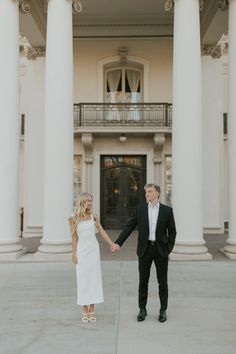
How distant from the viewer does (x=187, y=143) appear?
1096 cm

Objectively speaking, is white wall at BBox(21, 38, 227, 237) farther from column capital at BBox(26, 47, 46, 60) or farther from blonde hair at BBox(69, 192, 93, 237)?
blonde hair at BBox(69, 192, 93, 237)

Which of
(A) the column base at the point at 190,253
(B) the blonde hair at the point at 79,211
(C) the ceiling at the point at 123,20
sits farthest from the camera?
(C) the ceiling at the point at 123,20

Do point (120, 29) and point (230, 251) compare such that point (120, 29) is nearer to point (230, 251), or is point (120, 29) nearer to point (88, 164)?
point (88, 164)

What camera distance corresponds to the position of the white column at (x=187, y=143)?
1095 cm

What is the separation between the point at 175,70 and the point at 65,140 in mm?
3584

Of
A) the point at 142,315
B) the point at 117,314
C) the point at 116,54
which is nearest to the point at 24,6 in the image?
the point at 116,54

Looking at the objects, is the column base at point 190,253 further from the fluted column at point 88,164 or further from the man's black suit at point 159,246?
the fluted column at point 88,164

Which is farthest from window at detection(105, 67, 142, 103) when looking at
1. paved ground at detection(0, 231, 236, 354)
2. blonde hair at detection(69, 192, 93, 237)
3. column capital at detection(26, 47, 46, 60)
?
blonde hair at detection(69, 192, 93, 237)

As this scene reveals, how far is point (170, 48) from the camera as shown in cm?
1784

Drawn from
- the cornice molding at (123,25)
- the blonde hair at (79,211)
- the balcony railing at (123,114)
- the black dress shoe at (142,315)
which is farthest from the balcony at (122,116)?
the black dress shoe at (142,315)

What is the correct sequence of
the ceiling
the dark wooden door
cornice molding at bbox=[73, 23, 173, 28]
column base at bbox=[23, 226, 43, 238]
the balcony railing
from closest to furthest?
the ceiling < column base at bbox=[23, 226, 43, 238] < cornice molding at bbox=[73, 23, 173, 28] < the balcony railing < the dark wooden door

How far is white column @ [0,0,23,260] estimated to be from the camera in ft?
36.4

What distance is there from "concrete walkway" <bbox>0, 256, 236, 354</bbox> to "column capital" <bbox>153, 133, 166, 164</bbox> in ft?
27.3

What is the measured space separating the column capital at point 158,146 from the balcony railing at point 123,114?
1.58 feet
